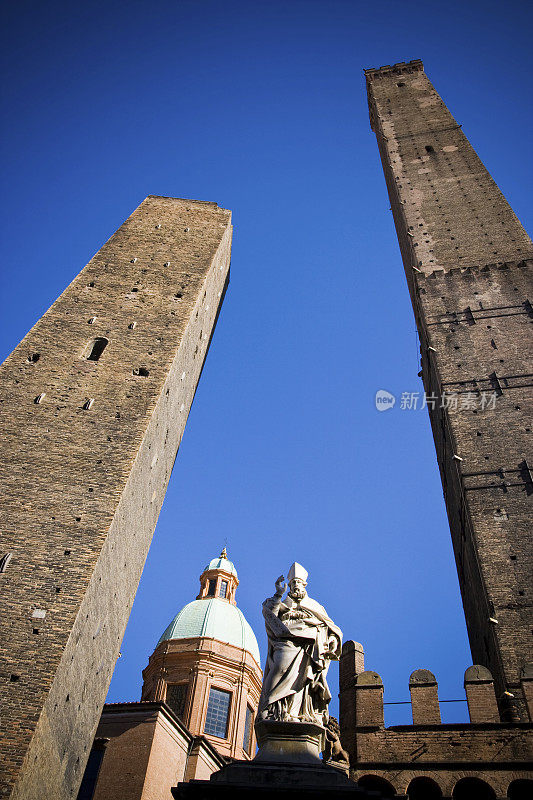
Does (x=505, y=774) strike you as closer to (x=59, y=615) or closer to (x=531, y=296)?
(x=59, y=615)

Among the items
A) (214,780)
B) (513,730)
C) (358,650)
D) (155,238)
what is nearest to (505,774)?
(513,730)

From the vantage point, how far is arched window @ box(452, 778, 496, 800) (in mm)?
7961

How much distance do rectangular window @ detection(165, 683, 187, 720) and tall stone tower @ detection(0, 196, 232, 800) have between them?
25.4 feet

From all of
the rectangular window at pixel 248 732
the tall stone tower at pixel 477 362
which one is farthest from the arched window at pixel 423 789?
the rectangular window at pixel 248 732

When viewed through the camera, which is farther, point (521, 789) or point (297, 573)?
point (521, 789)

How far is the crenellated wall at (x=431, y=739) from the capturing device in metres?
8.05

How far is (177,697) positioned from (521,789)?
1402 centimetres

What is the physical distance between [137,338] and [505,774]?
36.2ft

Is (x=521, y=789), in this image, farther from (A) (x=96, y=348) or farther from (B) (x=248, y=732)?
(B) (x=248, y=732)

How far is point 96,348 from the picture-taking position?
14797 millimetres

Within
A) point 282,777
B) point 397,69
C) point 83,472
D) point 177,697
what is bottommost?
point 282,777

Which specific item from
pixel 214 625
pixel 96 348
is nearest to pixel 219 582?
pixel 214 625

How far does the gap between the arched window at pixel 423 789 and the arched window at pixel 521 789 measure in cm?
90

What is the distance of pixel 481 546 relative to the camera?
12508mm
